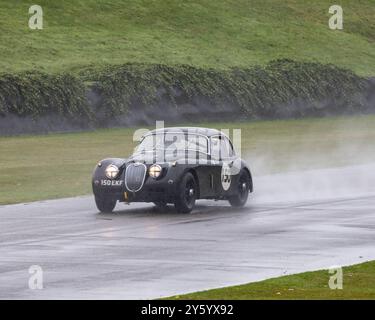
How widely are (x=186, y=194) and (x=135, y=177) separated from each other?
0.99 metres

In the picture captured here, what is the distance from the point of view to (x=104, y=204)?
22.3 metres

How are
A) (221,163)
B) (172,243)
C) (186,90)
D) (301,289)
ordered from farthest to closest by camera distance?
(186,90) < (221,163) < (172,243) < (301,289)

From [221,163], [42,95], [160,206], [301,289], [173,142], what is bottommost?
[301,289]

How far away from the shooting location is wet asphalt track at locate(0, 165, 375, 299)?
46.2ft

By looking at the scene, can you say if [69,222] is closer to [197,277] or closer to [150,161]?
[150,161]

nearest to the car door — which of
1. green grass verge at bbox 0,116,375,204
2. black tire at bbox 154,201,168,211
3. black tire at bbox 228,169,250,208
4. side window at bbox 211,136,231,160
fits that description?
side window at bbox 211,136,231,160

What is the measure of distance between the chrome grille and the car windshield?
1.18 m

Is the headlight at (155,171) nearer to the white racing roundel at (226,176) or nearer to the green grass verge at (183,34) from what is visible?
the white racing roundel at (226,176)

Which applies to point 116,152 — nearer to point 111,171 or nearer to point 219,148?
point 219,148

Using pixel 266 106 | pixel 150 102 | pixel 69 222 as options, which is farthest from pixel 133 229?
pixel 266 106

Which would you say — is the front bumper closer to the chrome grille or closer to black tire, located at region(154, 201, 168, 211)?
the chrome grille

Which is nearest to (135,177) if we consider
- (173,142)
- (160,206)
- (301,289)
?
(173,142)

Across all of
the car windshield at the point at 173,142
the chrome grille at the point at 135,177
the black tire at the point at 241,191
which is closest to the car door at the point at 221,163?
the car windshield at the point at 173,142
